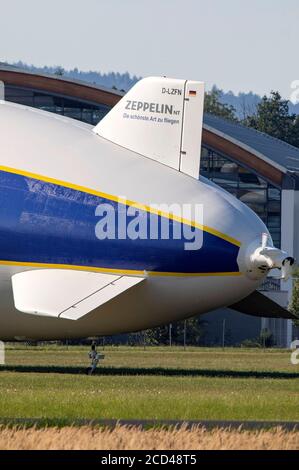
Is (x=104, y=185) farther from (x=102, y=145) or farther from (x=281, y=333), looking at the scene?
(x=281, y=333)

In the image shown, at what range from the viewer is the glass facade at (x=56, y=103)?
9262cm

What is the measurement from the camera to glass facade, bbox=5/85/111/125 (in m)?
92.6

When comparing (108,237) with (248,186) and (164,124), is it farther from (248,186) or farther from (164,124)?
(248,186)

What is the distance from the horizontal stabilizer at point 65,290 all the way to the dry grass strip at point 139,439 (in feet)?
43.4

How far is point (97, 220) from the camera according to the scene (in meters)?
38.6

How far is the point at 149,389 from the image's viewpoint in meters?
36.9

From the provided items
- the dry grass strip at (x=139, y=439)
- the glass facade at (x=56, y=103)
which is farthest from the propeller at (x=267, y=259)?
the glass facade at (x=56, y=103)

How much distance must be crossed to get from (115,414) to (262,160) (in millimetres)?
68703

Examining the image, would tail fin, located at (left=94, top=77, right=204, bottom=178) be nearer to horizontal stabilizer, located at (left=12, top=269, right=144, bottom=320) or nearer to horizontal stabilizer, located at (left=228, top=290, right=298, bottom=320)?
horizontal stabilizer, located at (left=12, top=269, right=144, bottom=320)

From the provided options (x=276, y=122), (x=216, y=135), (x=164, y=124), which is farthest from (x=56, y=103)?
(x=276, y=122)

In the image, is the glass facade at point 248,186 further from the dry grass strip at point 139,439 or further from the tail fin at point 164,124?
the dry grass strip at point 139,439

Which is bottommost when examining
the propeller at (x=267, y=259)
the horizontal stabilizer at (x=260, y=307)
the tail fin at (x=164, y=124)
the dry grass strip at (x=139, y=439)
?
the dry grass strip at (x=139, y=439)

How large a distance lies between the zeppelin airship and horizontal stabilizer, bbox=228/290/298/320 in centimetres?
417
